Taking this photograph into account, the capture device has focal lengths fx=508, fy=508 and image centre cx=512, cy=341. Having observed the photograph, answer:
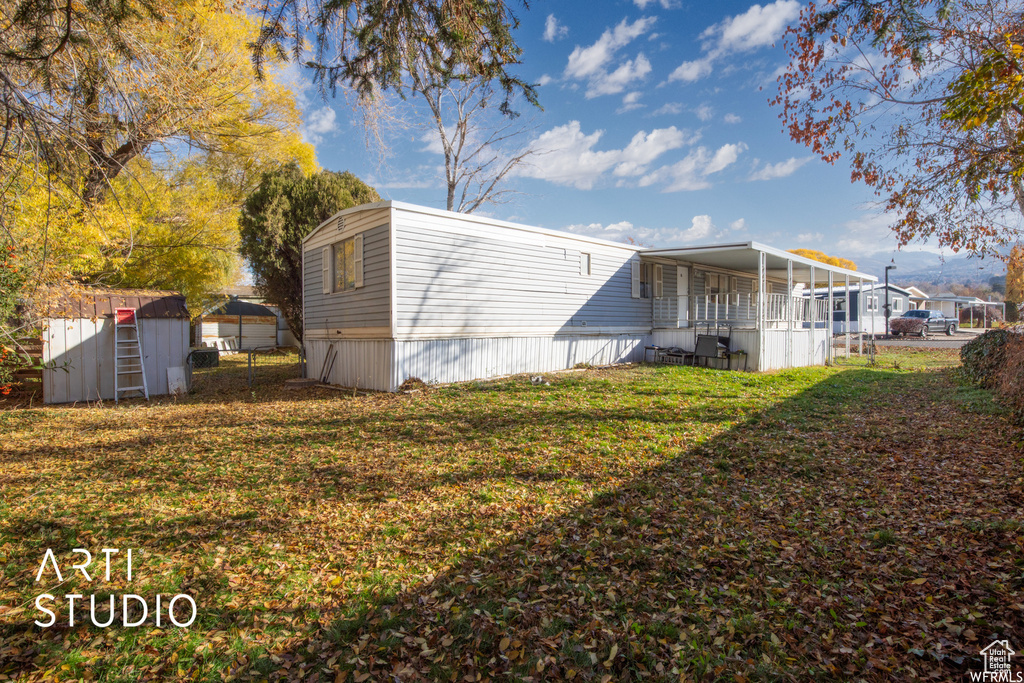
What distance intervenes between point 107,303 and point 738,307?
19.5m

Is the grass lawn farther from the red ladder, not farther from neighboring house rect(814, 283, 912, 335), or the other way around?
neighboring house rect(814, 283, 912, 335)

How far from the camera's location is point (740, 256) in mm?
15766

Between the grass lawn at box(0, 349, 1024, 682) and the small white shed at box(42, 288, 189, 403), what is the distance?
9.25 feet

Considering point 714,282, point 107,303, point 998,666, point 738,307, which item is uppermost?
point 714,282

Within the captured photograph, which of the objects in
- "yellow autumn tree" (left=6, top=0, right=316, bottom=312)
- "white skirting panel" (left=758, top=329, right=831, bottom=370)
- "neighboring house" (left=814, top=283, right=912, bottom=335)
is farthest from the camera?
"neighboring house" (left=814, top=283, right=912, bottom=335)

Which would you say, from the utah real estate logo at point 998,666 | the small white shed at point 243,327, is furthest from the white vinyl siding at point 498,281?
the small white shed at point 243,327

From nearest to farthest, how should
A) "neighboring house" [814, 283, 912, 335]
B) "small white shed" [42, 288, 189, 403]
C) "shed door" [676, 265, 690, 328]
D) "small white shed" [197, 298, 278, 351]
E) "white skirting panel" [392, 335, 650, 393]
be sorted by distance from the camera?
"small white shed" [42, 288, 189, 403] → "white skirting panel" [392, 335, 650, 393] → "shed door" [676, 265, 690, 328] → "small white shed" [197, 298, 278, 351] → "neighboring house" [814, 283, 912, 335]

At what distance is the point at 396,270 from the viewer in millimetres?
10156

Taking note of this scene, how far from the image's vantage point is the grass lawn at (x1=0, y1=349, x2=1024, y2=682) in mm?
2615

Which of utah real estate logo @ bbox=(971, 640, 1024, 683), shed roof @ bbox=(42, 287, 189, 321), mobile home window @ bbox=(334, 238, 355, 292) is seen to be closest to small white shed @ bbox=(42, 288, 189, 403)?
shed roof @ bbox=(42, 287, 189, 321)

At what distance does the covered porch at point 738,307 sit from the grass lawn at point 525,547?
23.5ft

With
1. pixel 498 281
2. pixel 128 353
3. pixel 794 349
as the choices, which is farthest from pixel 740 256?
pixel 128 353

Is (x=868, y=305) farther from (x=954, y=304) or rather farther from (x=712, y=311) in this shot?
(x=712, y=311)

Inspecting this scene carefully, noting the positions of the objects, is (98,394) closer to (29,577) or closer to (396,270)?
(396,270)
